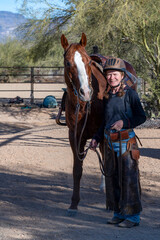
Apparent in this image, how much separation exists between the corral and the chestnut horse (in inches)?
15.5

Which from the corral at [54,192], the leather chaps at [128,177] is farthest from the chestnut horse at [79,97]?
the leather chaps at [128,177]

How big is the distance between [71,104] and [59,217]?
1255 millimetres

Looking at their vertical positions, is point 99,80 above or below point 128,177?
above

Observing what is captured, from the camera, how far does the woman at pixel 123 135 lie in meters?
4.03

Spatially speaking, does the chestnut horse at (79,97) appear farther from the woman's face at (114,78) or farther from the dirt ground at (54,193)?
the dirt ground at (54,193)

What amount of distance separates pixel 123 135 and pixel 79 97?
597 millimetres

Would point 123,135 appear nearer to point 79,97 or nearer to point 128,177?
point 128,177

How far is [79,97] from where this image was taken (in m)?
4.23

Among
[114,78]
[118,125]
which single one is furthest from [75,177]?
[114,78]

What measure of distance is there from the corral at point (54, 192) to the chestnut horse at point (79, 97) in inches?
15.5

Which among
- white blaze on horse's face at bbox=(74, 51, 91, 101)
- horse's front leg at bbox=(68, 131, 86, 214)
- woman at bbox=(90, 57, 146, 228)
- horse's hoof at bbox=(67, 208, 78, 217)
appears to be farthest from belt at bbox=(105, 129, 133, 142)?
horse's hoof at bbox=(67, 208, 78, 217)

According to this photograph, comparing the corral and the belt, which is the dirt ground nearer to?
the corral

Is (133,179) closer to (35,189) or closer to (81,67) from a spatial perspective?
(81,67)

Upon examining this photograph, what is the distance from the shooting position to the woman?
4.03 m
